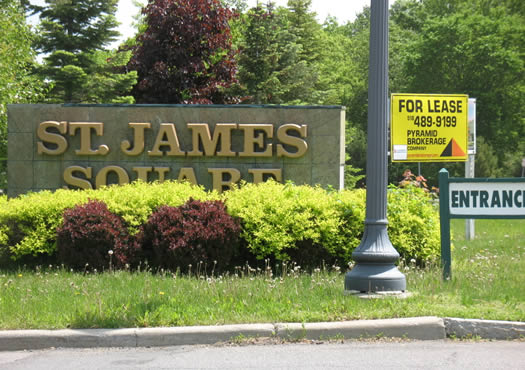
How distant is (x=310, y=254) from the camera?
1003 centimetres

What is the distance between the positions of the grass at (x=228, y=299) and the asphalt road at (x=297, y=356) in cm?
42

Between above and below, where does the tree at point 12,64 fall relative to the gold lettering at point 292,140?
above

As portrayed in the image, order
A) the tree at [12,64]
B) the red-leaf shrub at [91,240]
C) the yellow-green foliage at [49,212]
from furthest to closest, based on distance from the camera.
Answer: the tree at [12,64]
the yellow-green foliage at [49,212]
the red-leaf shrub at [91,240]

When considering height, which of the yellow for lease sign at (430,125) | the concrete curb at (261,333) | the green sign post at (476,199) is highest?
the yellow for lease sign at (430,125)

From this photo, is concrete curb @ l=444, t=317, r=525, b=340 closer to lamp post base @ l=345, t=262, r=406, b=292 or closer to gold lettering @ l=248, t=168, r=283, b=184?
lamp post base @ l=345, t=262, r=406, b=292

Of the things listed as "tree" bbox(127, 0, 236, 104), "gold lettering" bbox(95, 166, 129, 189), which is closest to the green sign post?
"gold lettering" bbox(95, 166, 129, 189)

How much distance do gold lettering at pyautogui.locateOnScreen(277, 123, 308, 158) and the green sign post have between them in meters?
4.16

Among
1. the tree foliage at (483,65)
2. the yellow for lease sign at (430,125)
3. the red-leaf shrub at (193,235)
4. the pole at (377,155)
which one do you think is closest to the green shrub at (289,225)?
the red-leaf shrub at (193,235)

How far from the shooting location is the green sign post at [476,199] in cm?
872

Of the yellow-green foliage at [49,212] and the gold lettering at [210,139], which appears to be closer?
the yellow-green foliage at [49,212]

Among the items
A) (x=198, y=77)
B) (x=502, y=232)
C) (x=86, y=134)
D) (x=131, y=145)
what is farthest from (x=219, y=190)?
(x=198, y=77)

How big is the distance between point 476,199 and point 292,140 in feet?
15.0

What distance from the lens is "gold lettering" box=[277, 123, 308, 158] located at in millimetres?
12594

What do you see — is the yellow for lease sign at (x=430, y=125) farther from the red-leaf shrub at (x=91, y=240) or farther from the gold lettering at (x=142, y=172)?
the red-leaf shrub at (x=91, y=240)
